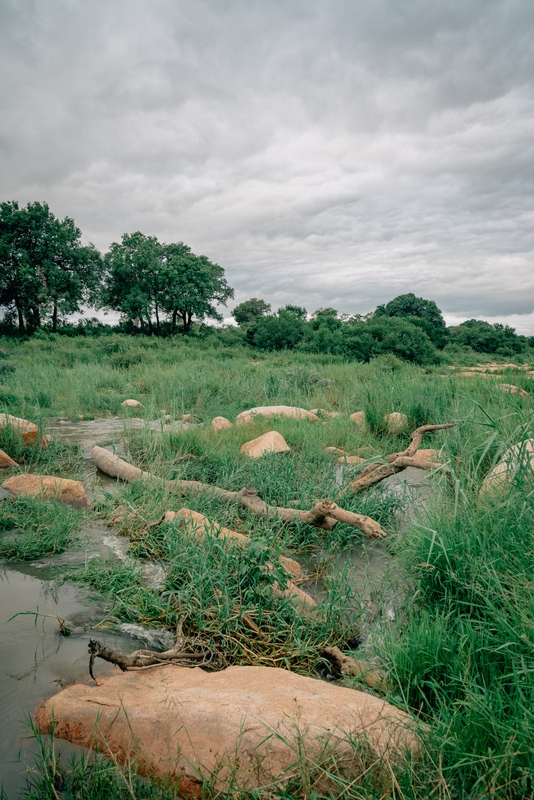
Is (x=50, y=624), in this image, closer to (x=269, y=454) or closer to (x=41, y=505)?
(x=41, y=505)

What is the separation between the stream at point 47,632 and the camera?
62.3 inches

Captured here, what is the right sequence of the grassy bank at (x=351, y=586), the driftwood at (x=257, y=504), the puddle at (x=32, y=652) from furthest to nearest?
the driftwood at (x=257, y=504), the puddle at (x=32, y=652), the grassy bank at (x=351, y=586)

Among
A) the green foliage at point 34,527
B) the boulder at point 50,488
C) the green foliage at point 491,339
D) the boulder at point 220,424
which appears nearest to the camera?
the green foliage at point 34,527

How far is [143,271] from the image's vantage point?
31.8m

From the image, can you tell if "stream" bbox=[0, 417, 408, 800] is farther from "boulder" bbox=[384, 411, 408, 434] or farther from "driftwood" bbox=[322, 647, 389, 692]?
"boulder" bbox=[384, 411, 408, 434]

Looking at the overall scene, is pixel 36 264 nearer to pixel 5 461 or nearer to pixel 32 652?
pixel 5 461

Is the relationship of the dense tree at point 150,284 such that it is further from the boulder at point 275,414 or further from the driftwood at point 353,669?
the driftwood at point 353,669

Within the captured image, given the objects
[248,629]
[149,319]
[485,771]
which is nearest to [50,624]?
[248,629]

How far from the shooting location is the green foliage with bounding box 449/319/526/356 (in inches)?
967

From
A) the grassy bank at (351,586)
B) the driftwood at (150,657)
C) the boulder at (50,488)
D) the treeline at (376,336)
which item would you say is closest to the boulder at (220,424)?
the grassy bank at (351,586)

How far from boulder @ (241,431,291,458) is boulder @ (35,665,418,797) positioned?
2.86 metres

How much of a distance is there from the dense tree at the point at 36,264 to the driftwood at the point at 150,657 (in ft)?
97.6

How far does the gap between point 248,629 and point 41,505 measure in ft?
6.60

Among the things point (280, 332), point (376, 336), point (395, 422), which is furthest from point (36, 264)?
point (395, 422)
